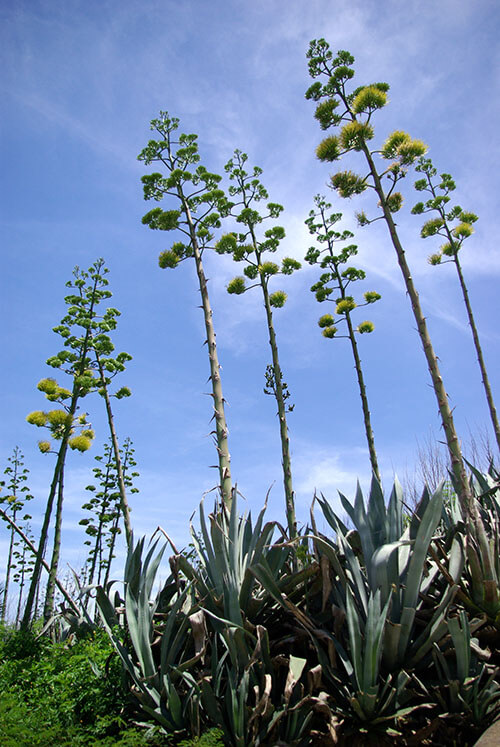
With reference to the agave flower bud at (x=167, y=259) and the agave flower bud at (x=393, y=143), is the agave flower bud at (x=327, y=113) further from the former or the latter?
the agave flower bud at (x=167, y=259)

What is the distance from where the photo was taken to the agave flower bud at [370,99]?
605 cm

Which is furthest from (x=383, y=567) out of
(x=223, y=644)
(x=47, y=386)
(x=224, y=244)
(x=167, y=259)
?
(x=47, y=386)

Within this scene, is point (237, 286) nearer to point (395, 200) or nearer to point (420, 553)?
point (395, 200)

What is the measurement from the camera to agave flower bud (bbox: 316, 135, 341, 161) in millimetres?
6195

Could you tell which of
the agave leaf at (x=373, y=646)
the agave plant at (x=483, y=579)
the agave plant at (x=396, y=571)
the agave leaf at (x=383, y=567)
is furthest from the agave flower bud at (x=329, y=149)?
the agave leaf at (x=373, y=646)

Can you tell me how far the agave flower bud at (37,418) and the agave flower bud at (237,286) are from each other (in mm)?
4087

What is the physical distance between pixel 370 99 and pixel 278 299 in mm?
4337

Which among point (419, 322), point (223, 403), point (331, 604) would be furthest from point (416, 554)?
point (223, 403)

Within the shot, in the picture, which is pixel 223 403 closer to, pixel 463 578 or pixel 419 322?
pixel 419 322

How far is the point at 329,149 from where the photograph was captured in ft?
20.4

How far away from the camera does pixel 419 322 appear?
5.00 metres

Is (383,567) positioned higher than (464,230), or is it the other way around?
(464,230)

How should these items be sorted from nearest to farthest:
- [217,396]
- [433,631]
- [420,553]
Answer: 1. [433,631]
2. [420,553]
3. [217,396]

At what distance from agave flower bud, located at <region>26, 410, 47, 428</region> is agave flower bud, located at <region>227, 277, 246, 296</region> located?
4087mm
